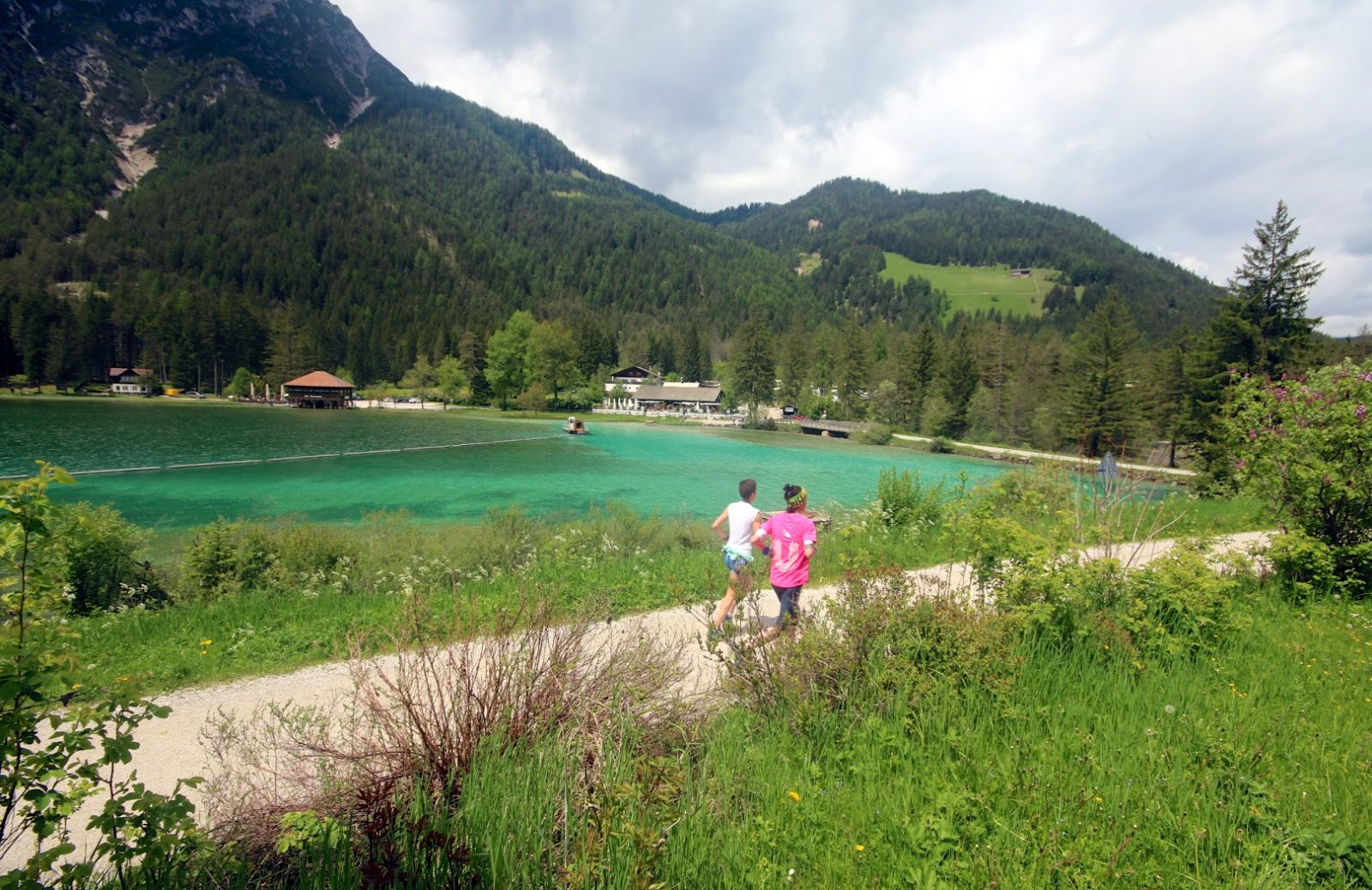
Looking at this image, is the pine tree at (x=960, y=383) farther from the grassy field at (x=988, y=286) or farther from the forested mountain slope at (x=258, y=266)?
the grassy field at (x=988, y=286)

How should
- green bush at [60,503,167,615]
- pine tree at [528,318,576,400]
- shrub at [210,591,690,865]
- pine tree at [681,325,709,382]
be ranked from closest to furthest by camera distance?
shrub at [210,591,690,865], green bush at [60,503,167,615], pine tree at [528,318,576,400], pine tree at [681,325,709,382]

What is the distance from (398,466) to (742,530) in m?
29.1

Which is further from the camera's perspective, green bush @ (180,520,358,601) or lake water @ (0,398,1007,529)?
lake water @ (0,398,1007,529)

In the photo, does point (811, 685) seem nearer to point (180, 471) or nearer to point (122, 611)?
point (122, 611)

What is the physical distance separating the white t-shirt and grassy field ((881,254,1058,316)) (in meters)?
168

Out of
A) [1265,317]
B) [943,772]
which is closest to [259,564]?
[943,772]

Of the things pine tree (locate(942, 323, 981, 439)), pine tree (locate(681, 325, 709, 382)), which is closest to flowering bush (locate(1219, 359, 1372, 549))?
pine tree (locate(942, 323, 981, 439))

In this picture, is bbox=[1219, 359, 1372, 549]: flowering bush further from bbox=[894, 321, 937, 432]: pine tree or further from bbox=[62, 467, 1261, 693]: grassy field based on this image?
bbox=[894, 321, 937, 432]: pine tree

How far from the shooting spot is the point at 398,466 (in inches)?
1225

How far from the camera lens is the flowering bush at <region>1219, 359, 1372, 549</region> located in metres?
6.79

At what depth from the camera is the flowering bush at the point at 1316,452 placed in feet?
22.3

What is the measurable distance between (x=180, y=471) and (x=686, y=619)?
29609mm

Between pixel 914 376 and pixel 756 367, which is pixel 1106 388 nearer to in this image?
pixel 914 376

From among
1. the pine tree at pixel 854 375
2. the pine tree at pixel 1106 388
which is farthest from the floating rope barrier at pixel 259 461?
the pine tree at pixel 854 375
